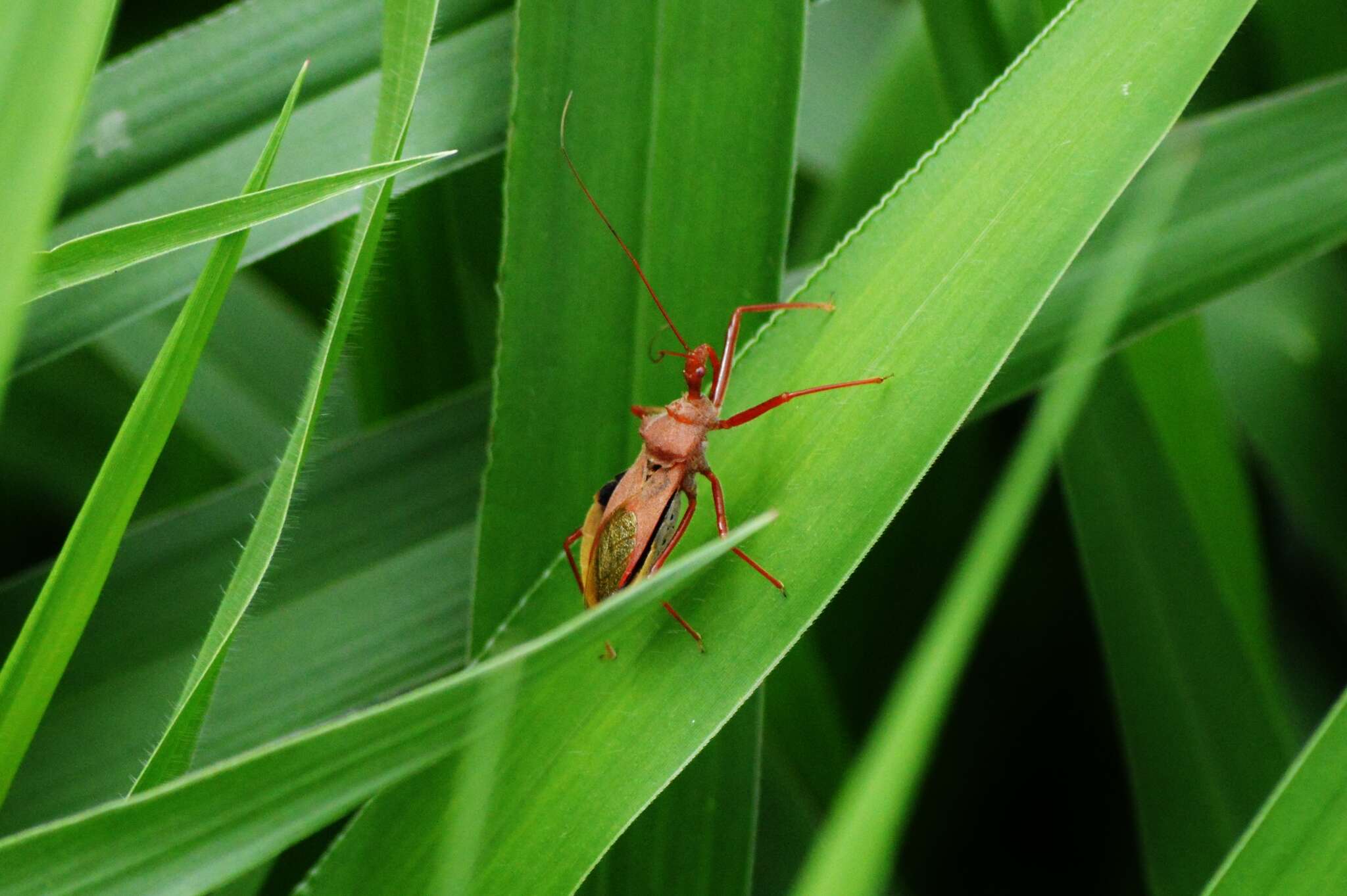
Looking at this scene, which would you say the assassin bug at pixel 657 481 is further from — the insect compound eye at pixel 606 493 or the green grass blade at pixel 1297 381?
the green grass blade at pixel 1297 381

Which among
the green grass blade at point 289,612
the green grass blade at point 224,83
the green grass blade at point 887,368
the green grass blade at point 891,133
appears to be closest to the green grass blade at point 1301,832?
the green grass blade at point 887,368

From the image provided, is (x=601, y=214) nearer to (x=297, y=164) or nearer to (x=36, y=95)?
(x=297, y=164)

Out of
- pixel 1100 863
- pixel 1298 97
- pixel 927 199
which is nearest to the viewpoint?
pixel 927 199

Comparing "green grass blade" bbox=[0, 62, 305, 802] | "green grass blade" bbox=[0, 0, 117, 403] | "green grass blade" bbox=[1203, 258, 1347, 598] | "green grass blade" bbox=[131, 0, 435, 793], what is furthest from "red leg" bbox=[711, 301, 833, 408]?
"green grass blade" bbox=[1203, 258, 1347, 598]

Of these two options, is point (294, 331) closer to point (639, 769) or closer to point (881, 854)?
point (639, 769)

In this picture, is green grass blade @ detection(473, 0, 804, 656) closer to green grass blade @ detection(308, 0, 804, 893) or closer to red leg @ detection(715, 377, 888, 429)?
green grass blade @ detection(308, 0, 804, 893)

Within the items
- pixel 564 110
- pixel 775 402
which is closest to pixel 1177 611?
pixel 775 402

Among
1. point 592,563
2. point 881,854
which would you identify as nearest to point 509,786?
point 592,563
